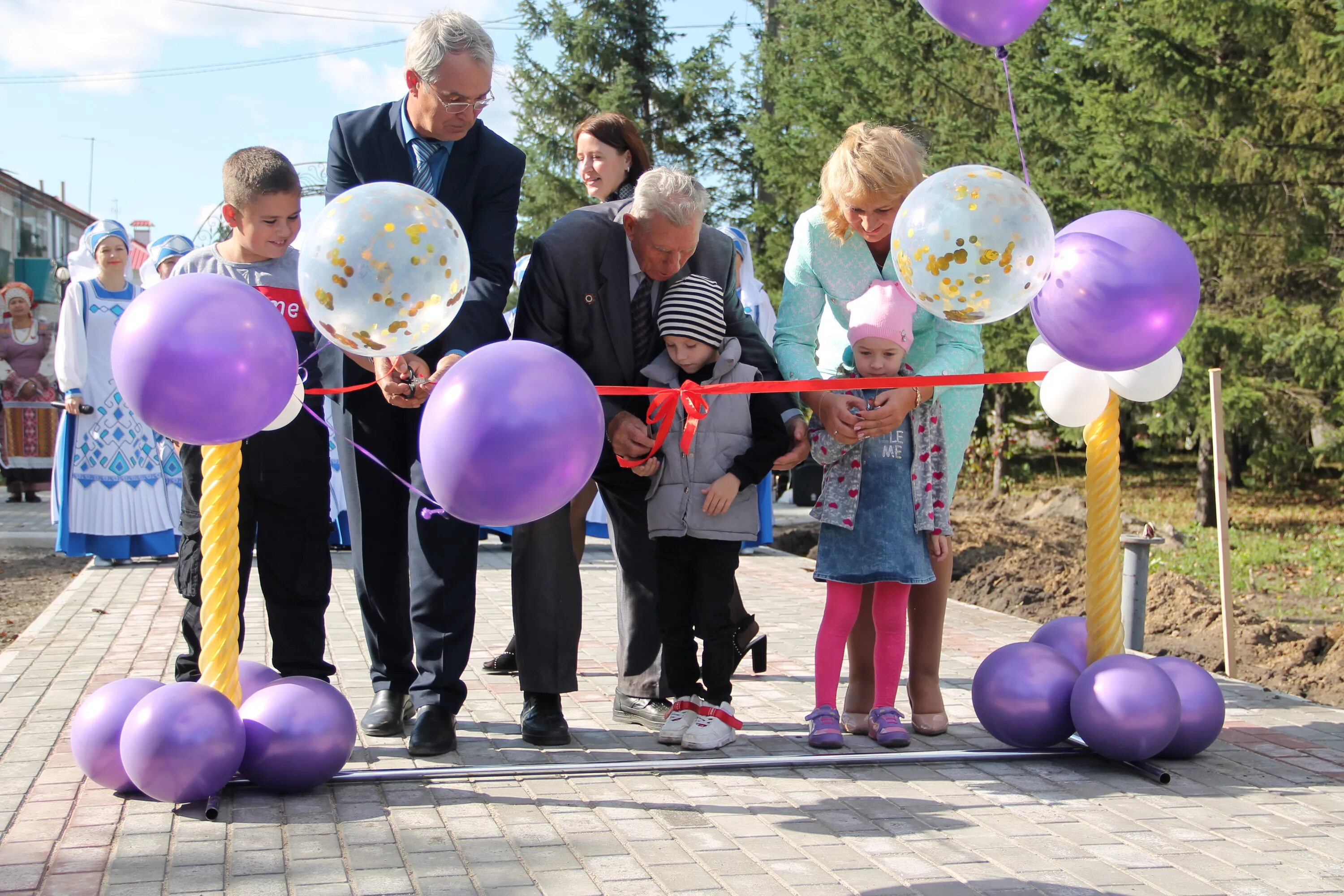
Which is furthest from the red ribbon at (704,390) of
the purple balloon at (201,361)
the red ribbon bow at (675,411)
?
the purple balloon at (201,361)

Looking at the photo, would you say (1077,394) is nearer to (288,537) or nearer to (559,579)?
(559,579)

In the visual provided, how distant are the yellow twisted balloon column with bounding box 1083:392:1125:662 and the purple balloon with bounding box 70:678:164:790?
2.92 metres

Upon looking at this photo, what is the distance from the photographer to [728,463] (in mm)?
4039

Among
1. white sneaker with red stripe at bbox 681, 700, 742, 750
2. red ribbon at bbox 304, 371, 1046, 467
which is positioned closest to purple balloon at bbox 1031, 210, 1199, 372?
red ribbon at bbox 304, 371, 1046, 467

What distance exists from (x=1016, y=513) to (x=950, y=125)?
5387mm

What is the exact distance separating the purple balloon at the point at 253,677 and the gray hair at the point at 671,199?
5.96 feet

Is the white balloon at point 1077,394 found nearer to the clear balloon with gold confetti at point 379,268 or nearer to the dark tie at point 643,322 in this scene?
the dark tie at point 643,322

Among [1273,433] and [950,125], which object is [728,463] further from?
[950,125]

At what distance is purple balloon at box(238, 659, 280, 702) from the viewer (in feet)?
12.1

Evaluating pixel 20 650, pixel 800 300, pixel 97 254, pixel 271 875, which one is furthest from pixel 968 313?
pixel 97 254

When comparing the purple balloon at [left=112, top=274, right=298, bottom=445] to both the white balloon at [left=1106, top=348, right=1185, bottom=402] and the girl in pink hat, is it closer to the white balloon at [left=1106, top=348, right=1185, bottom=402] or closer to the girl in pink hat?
the girl in pink hat

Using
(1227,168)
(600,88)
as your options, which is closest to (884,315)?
(1227,168)

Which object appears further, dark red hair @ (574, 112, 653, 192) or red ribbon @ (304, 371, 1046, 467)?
dark red hair @ (574, 112, 653, 192)

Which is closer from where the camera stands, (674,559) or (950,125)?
(674,559)
